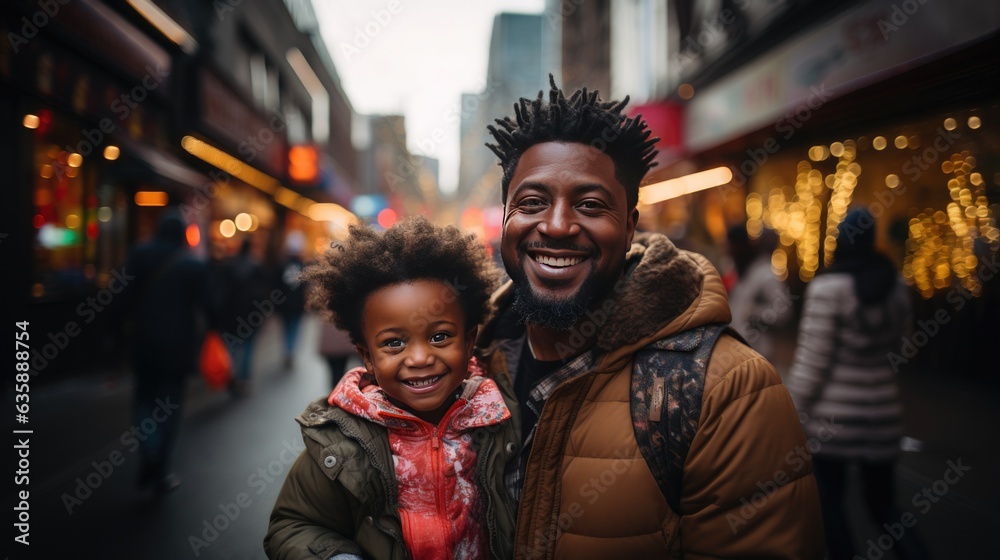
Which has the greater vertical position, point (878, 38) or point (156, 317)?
point (878, 38)

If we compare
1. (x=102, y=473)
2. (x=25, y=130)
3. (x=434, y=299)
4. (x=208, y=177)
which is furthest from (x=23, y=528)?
(x=208, y=177)

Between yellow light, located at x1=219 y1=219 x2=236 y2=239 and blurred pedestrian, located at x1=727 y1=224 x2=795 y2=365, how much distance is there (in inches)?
523

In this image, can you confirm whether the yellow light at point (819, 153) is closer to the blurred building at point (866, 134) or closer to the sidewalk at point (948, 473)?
the blurred building at point (866, 134)

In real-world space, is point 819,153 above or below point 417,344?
above

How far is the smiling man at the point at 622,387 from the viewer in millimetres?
1410

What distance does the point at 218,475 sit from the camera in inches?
189

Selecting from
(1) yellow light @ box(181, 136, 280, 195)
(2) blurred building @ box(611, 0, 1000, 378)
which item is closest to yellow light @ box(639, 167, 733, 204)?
(2) blurred building @ box(611, 0, 1000, 378)

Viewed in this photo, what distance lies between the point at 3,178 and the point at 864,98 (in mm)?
10071

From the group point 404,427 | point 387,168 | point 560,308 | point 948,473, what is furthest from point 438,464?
point 387,168

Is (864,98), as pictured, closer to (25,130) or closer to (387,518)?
(387,518)

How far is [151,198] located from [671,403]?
37.9 ft

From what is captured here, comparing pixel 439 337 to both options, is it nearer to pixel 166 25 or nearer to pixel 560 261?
pixel 560 261

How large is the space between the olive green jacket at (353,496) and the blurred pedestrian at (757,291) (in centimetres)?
353

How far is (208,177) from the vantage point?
44.0 feet
